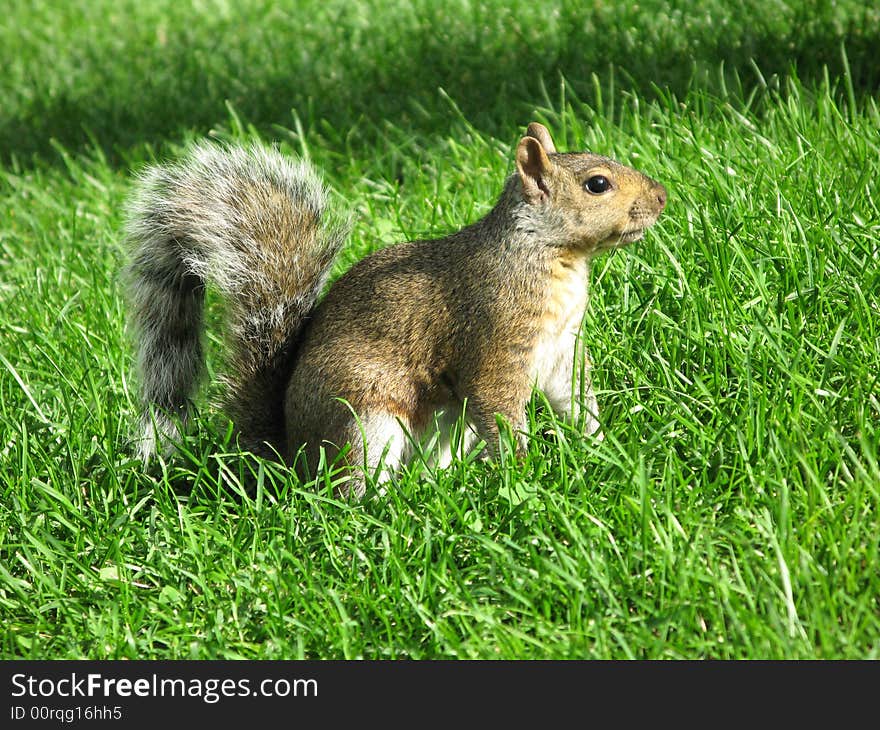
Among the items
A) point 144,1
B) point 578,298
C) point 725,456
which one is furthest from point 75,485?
point 144,1

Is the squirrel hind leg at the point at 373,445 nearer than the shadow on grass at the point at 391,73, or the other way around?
the squirrel hind leg at the point at 373,445

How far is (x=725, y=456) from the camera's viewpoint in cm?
214

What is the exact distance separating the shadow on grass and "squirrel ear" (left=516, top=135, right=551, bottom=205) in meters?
1.35

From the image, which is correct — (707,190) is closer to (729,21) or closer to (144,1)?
(729,21)

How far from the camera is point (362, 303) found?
2.48 meters

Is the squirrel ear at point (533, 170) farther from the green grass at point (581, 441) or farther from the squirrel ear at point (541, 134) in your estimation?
the green grass at point (581, 441)

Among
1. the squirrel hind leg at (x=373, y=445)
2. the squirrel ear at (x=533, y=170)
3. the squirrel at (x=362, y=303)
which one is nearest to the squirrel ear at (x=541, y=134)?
the squirrel at (x=362, y=303)

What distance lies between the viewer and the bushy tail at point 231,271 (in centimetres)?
246

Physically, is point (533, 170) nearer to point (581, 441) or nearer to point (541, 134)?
point (541, 134)

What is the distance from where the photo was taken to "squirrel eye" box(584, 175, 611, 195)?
2.40 meters

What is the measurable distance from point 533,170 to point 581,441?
594 mm

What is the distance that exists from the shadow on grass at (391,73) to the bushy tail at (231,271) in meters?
1.41

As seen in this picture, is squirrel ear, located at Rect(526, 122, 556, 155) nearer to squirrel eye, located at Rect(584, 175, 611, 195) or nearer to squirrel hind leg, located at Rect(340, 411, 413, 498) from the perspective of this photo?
squirrel eye, located at Rect(584, 175, 611, 195)

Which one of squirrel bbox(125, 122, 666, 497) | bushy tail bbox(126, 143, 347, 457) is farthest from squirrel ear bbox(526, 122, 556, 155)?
bushy tail bbox(126, 143, 347, 457)
